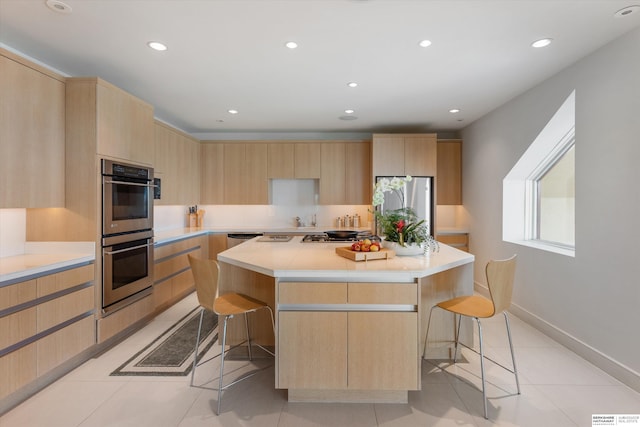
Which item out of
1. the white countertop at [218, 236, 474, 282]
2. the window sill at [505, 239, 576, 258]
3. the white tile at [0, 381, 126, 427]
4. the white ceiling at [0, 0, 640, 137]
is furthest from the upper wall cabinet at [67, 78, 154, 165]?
the window sill at [505, 239, 576, 258]

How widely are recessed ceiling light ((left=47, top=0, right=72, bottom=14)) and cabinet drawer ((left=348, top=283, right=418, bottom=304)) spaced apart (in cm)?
255

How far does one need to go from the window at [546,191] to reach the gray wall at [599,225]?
13 centimetres

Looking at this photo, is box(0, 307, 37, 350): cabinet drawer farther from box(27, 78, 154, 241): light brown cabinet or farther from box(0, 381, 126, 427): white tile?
box(27, 78, 154, 241): light brown cabinet

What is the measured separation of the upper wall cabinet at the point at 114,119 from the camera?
282 cm

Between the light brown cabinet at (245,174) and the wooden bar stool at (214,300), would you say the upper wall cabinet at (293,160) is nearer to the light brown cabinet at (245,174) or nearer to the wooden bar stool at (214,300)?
the light brown cabinet at (245,174)

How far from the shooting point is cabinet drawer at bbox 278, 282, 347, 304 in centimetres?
212

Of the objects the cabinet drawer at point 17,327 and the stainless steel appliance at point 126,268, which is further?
the stainless steel appliance at point 126,268

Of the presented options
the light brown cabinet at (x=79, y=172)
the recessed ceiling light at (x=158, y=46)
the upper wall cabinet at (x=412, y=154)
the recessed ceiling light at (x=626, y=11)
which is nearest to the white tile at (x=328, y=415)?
the light brown cabinet at (x=79, y=172)

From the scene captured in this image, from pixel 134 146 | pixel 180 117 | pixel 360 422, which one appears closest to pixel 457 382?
pixel 360 422

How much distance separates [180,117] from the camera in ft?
16.1

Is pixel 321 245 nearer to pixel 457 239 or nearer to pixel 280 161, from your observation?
pixel 280 161

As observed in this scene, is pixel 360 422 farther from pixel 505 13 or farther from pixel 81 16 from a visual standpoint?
pixel 81 16

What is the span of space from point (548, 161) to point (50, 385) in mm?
5098

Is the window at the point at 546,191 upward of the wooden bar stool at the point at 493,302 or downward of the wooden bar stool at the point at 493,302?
upward
